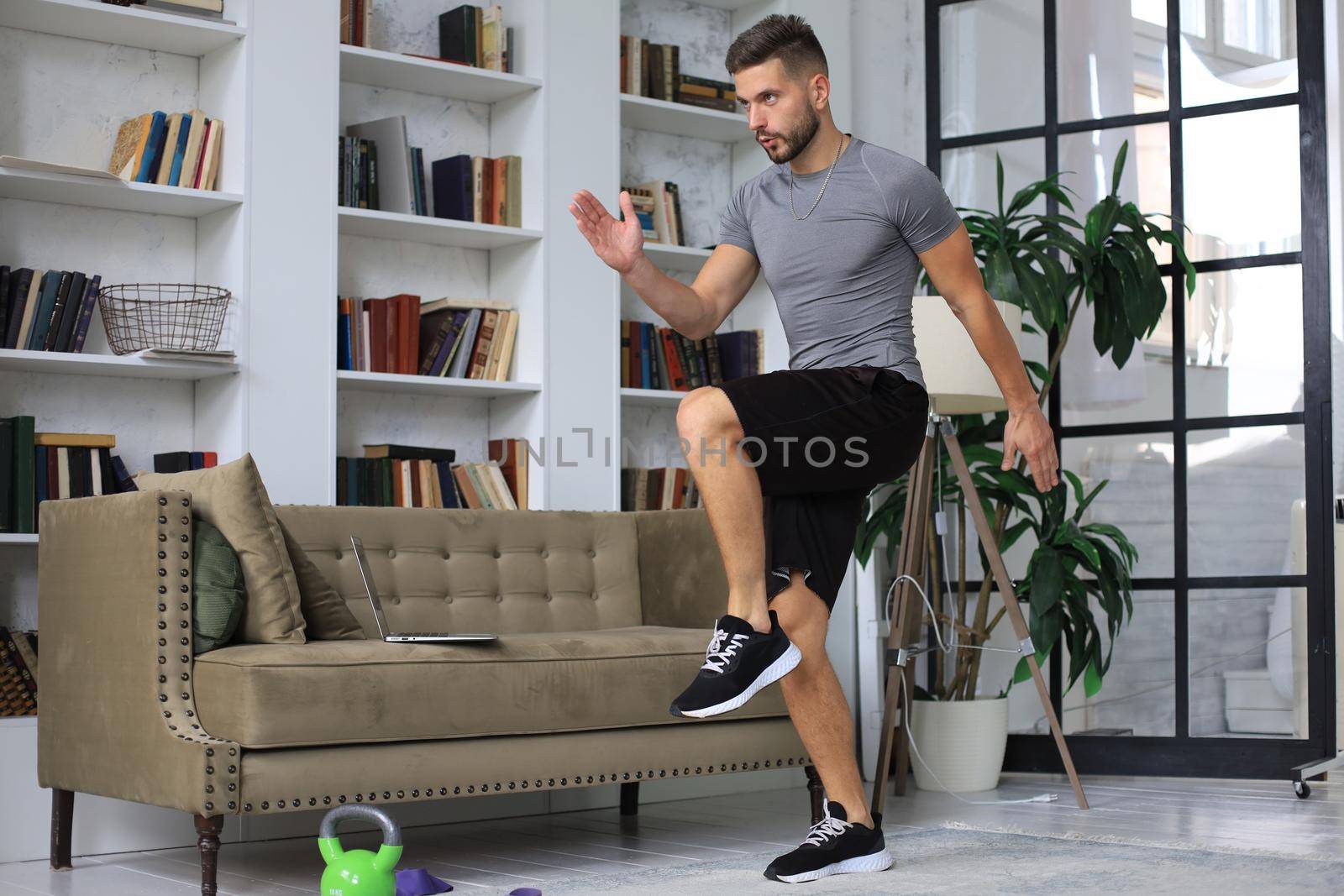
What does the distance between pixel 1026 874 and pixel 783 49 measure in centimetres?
164

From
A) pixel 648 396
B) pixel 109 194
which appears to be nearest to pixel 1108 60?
pixel 648 396

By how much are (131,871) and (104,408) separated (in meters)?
1.31

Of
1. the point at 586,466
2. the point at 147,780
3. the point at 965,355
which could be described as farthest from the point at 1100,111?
the point at 147,780

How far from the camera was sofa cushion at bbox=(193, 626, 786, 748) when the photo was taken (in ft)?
9.22

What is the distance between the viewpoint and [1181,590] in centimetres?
475

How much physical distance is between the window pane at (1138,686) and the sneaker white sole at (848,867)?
1994 millimetres

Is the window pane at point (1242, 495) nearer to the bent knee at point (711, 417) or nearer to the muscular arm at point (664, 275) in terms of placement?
the muscular arm at point (664, 275)

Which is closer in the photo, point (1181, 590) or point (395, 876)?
point (395, 876)

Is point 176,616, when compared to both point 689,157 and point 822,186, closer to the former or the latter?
point 822,186

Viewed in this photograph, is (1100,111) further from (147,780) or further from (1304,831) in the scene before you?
(147,780)

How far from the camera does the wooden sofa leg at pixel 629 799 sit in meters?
4.18

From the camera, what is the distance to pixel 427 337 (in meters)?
4.45

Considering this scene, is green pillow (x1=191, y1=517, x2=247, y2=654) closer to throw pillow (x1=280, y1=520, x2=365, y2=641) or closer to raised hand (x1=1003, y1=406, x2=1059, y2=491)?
throw pillow (x1=280, y1=520, x2=365, y2=641)

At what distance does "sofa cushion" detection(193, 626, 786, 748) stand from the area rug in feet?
1.19
